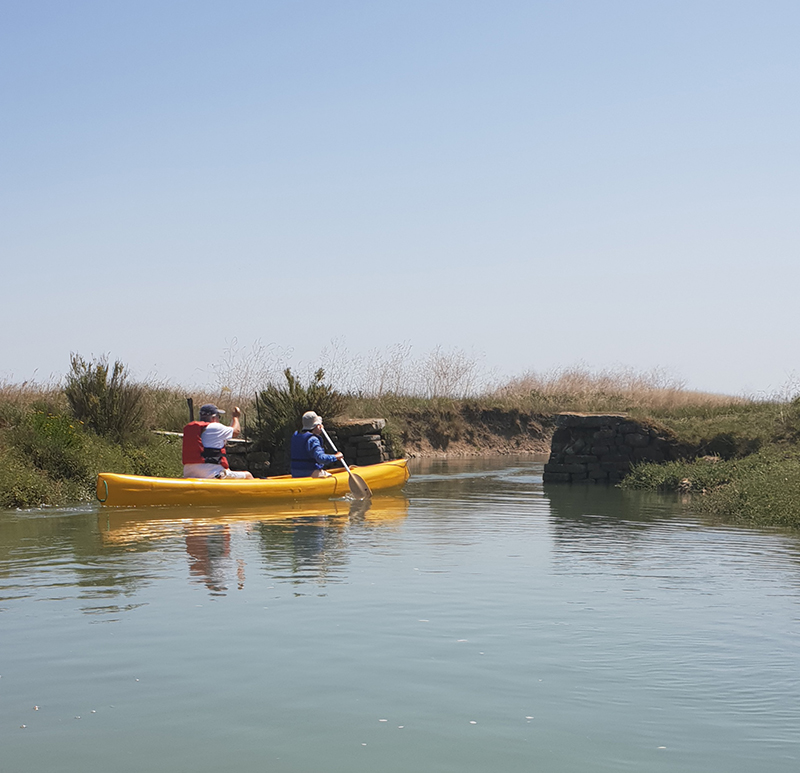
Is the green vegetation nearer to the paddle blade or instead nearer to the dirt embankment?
the paddle blade

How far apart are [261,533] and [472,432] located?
63.7 ft

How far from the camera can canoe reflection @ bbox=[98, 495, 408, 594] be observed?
8547 millimetres

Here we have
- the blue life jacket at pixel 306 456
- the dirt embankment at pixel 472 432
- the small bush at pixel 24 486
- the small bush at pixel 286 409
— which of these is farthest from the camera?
the dirt embankment at pixel 472 432

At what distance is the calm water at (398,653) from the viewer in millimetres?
4176

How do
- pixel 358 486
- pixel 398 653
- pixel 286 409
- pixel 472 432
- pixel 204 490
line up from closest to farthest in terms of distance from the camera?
pixel 398 653 < pixel 204 490 < pixel 358 486 < pixel 286 409 < pixel 472 432

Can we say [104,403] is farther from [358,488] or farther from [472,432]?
[472,432]

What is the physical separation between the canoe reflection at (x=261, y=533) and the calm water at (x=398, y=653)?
0.07 metres

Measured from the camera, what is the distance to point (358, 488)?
15039 mm

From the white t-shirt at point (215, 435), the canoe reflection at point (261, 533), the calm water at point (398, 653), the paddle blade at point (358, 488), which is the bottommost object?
the calm water at point (398, 653)

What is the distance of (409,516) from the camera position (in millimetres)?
12977

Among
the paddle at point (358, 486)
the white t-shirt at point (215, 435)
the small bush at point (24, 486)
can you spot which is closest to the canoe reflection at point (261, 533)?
the paddle at point (358, 486)

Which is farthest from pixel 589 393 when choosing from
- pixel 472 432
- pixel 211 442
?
pixel 211 442

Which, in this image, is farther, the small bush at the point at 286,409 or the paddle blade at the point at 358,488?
the small bush at the point at 286,409

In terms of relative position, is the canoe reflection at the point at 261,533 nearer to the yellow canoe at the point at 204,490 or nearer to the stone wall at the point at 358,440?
the yellow canoe at the point at 204,490
